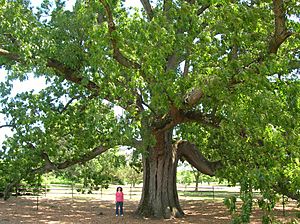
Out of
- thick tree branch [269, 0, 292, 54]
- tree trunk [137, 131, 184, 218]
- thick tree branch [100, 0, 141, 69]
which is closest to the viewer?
thick tree branch [269, 0, 292, 54]

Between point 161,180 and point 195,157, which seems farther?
point 195,157

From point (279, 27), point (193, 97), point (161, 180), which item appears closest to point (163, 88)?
point (193, 97)

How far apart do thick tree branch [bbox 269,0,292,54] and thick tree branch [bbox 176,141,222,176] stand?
7.81 metres

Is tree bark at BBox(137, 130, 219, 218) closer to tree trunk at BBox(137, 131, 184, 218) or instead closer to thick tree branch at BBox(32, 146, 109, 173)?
tree trunk at BBox(137, 131, 184, 218)

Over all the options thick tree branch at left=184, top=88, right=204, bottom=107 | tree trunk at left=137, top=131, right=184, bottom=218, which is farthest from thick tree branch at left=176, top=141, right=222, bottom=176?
thick tree branch at left=184, top=88, right=204, bottom=107

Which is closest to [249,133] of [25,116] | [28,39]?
[28,39]

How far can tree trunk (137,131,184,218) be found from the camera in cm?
1498

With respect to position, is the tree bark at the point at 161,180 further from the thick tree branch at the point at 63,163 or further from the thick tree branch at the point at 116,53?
the thick tree branch at the point at 116,53

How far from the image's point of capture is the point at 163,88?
9.95 m

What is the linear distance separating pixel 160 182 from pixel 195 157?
2121 millimetres

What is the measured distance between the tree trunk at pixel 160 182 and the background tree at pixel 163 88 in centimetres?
4

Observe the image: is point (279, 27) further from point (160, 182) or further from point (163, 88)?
point (160, 182)

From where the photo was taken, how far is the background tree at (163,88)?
8.51 m

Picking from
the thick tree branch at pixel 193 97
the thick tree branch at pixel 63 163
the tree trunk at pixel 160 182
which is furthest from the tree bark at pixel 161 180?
the thick tree branch at pixel 193 97
